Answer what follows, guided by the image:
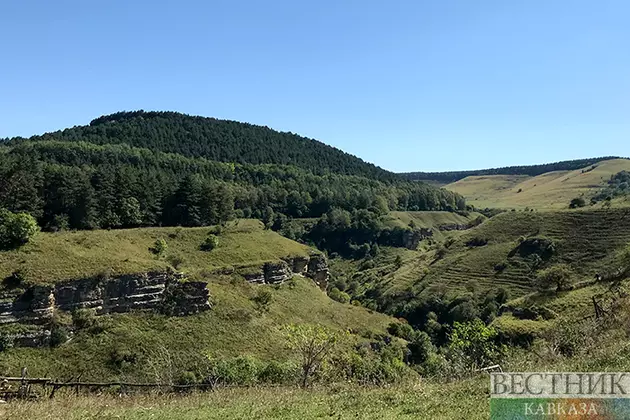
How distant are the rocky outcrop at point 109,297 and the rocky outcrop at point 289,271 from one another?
1624 centimetres

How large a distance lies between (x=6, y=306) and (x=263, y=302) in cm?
3213

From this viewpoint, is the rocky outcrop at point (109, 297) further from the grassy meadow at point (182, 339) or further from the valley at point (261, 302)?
the grassy meadow at point (182, 339)

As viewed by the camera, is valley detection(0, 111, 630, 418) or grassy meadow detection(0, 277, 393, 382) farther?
grassy meadow detection(0, 277, 393, 382)

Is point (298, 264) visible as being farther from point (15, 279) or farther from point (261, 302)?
point (15, 279)

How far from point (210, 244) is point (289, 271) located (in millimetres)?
16101

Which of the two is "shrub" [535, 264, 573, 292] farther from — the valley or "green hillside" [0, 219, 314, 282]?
"green hillside" [0, 219, 314, 282]

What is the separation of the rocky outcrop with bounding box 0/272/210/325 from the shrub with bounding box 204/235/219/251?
57.6ft

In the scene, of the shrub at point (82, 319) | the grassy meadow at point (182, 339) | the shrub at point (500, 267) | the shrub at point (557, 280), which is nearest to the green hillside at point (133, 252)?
the shrub at point (82, 319)

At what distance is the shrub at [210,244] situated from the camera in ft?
261

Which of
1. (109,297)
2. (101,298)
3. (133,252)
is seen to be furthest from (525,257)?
(101,298)

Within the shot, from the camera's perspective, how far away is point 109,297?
182ft

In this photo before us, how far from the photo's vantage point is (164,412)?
1630 cm

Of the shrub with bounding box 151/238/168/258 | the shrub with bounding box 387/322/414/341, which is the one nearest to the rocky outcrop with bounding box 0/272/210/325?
the shrub with bounding box 151/238/168/258

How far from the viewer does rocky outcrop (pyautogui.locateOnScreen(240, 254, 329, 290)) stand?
76.3m
